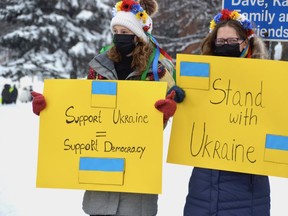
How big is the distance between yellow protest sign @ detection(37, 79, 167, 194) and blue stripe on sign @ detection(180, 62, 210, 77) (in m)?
0.22

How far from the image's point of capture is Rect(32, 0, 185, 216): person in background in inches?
115

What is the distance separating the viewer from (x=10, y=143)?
405 inches

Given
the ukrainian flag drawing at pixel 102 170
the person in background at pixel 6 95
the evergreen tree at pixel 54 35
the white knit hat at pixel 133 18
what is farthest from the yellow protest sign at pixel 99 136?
the evergreen tree at pixel 54 35

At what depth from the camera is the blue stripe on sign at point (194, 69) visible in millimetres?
2850

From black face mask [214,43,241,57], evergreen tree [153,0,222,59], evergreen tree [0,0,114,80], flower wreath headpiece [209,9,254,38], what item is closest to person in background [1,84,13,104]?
evergreen tree [0,0,114,80]

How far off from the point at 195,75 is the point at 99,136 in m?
0.65

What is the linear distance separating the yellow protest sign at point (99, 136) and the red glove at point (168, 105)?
63 mm

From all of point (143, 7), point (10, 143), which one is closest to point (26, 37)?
point (10, 143)

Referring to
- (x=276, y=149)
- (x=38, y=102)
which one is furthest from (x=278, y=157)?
(x=38, y=102)

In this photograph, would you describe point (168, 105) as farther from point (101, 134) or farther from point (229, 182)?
point (229, 182)

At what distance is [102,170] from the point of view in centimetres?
288

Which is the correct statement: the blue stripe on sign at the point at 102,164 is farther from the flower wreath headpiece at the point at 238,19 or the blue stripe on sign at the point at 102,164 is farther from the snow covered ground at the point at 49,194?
the snow covered ground at the point at 49,194

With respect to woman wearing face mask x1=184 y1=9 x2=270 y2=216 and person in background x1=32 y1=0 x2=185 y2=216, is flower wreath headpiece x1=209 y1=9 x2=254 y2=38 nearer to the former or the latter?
woman wearing face mask x1=184 y1=9 x2=270 y2=216

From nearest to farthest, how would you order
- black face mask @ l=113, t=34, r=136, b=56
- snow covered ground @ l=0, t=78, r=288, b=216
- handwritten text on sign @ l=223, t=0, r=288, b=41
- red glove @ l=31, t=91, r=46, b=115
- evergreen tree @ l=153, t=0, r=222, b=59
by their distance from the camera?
red glove @ l=31, t=91, r=46, b=115 < black face mask @ l=113, t=34, r=136, b=56 < handwritten text on sign @ l=223, t=0, r=288, b=41 < snow covered ground @ l=0, t=78, r=288, b=216 < evergreen tree @ l=153, t=0, r=222, b=59
